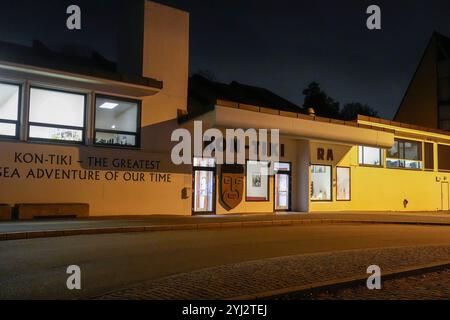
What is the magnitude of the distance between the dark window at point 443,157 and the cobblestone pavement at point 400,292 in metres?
25.9

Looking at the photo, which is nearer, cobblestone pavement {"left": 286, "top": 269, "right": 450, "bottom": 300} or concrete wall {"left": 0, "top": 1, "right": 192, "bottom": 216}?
cobblestone pavement {"left": 286, "top": 269, "right": 450, "bottom": 300}

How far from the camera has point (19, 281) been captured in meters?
7.18

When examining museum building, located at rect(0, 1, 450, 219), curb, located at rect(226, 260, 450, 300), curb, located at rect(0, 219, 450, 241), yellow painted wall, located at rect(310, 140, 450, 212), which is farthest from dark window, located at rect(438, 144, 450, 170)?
curb, located at rect(226, 260, 450, 300)

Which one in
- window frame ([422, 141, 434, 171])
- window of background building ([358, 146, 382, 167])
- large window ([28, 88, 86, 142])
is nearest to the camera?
large window ([28, 88, 86, 142])

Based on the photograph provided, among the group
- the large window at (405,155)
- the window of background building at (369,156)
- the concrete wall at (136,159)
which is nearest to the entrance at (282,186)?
the concrete wall at (136,159)

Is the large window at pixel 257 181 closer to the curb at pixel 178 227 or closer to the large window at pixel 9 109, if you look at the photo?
the curb at pixel 178 227

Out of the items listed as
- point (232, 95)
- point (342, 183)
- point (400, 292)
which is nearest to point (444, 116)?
point (342, 183)

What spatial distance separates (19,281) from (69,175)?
10.4m

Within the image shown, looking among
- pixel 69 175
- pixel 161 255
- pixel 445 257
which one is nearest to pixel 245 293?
pixel 161 255

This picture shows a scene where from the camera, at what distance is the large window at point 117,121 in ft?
59.7

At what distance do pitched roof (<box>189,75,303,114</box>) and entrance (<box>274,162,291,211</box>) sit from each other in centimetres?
425

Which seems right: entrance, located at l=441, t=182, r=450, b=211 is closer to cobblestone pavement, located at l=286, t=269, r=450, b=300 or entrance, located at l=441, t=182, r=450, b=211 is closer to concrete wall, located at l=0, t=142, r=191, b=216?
concrete wall, located at l=0, t=142, r=191, b=216

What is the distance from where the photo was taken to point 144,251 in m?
10.3

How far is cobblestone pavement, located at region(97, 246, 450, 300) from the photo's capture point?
20.8 feet
